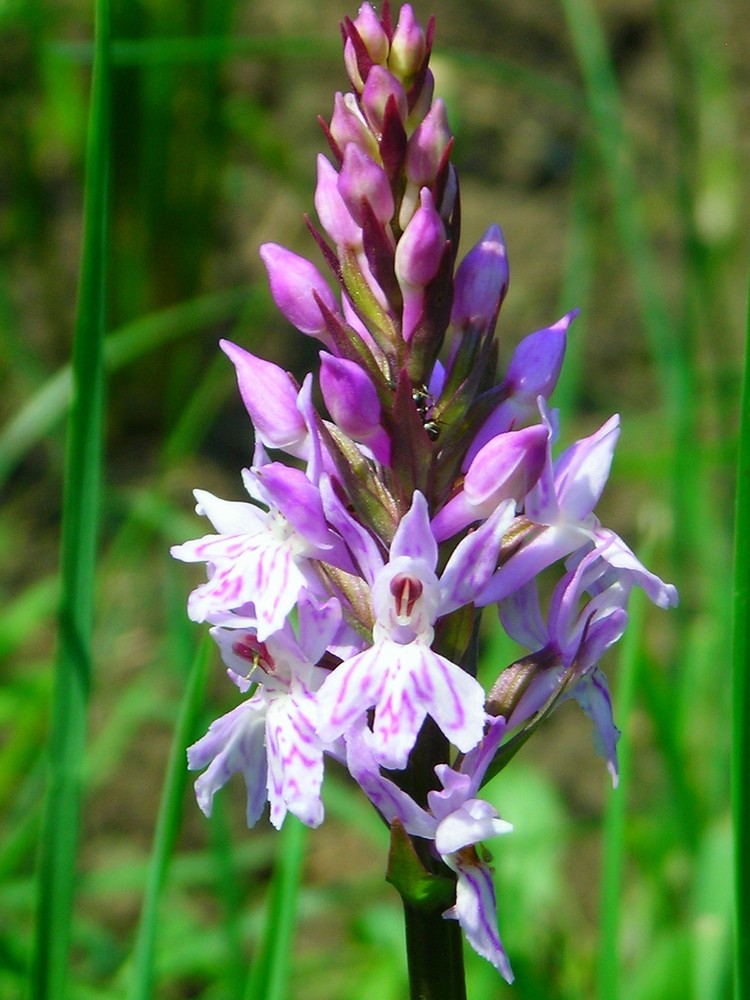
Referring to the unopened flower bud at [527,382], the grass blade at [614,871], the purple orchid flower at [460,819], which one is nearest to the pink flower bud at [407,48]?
the unopened flower bud at [527,382]

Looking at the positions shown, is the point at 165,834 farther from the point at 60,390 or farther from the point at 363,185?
the point at 60,390

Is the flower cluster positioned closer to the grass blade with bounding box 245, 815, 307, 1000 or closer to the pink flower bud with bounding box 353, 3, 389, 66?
the pink flower bud with bounding box 353, 3, 389, 66

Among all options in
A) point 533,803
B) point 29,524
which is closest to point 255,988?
point 533,803

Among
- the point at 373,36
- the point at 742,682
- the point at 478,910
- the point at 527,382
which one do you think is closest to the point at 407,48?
the point at 373,36

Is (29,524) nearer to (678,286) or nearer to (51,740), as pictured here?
(678,286)

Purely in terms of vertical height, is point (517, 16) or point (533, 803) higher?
point (517, 16)

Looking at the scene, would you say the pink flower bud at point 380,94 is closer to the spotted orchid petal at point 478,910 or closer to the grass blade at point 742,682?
the grass blade at point 742,682
